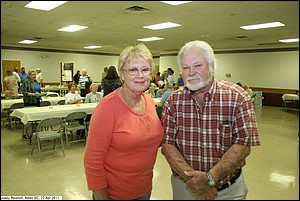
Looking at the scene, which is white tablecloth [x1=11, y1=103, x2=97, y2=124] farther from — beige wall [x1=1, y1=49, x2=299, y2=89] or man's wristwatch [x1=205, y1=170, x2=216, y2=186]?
beige wall [x1=1, y1=49, x2=299, y2=89]

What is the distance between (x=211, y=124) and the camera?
3.16 feet

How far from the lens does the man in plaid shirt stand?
930 mm

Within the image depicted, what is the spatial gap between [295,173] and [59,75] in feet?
34.9

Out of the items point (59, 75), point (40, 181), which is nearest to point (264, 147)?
point (40, 181)

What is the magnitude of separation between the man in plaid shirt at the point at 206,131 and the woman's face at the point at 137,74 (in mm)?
133

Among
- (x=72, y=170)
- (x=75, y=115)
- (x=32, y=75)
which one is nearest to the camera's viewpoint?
(x=72, y=170)

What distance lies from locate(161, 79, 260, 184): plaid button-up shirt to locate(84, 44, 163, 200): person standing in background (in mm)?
85

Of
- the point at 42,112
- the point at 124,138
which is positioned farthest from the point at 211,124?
the point at 42,112

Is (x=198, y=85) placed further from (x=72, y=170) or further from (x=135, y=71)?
(x=72, y=170)

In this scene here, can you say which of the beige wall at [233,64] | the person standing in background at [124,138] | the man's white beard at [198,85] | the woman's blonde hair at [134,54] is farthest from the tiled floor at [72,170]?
the beige wall at [233,64]

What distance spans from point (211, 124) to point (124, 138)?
1.09 feet

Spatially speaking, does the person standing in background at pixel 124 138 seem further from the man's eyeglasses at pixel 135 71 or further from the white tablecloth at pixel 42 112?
the white tablecloth at pixel 42 112

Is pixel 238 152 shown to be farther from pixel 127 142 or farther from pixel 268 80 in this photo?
pixel 268 80

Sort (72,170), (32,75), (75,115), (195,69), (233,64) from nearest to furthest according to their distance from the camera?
1. (195,69)
2. (72,170)
3. (75,115)
4. (32,75)
5. (233,64)
